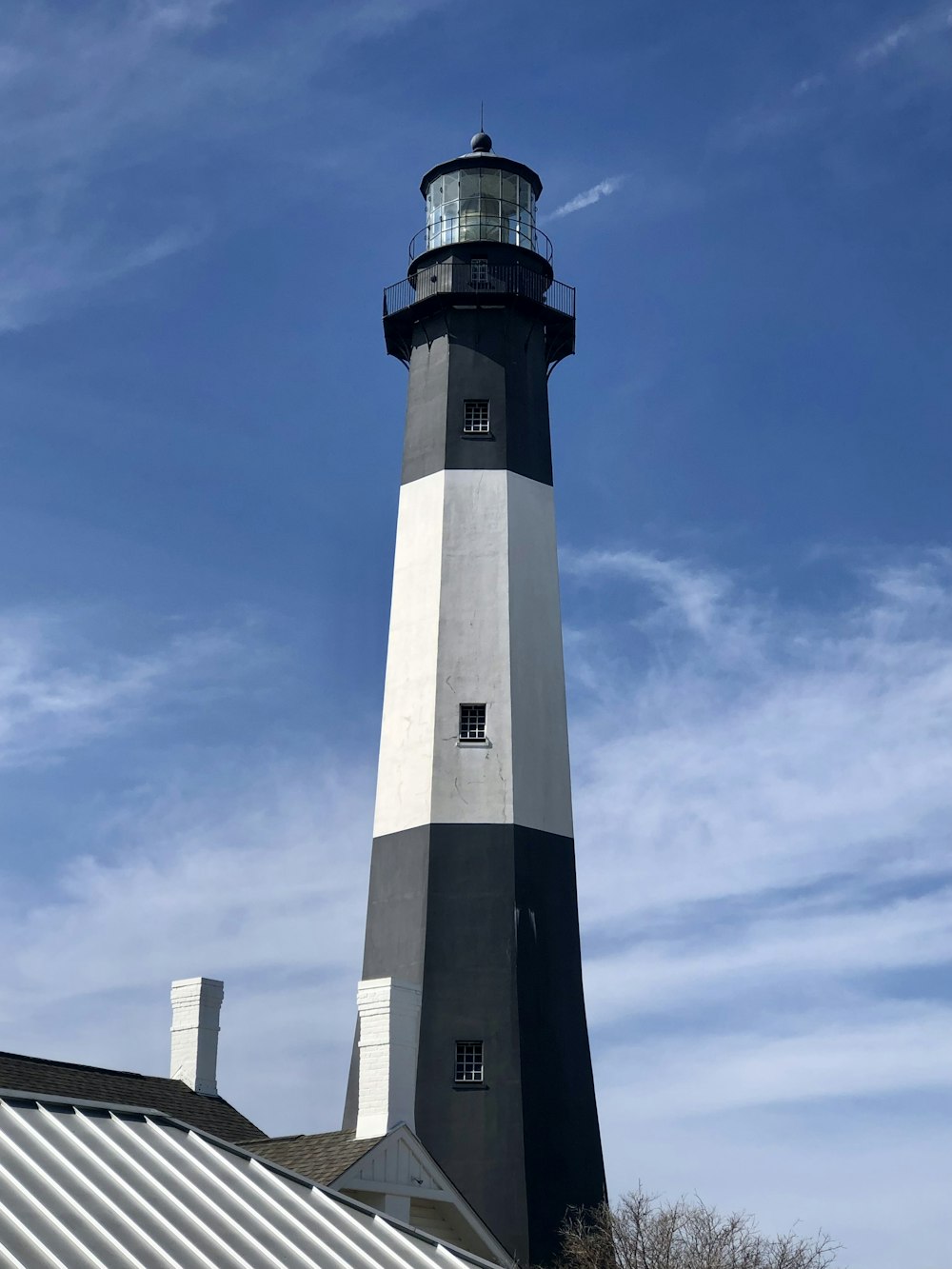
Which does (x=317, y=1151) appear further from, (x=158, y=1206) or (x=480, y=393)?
(x=480, y=393)

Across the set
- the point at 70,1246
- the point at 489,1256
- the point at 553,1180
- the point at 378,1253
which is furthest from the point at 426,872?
the point at 70,1246

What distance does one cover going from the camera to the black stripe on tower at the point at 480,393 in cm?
3278

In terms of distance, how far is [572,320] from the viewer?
3488 centimetres

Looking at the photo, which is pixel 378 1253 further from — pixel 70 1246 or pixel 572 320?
pixel 572 320

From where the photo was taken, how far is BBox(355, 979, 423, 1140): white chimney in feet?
75.2

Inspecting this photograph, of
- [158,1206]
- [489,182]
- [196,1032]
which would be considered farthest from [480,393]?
[158,1206]

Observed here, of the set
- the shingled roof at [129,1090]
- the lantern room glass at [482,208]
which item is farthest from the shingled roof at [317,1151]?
the lantern room glass at [482,208]

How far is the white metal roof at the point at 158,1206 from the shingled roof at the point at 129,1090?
6.48 meters

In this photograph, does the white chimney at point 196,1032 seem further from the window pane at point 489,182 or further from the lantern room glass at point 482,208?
the window pane at point 489,182

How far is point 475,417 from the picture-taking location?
3316 centimetres

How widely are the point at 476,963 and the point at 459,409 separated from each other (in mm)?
10962

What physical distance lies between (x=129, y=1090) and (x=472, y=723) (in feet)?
33.2

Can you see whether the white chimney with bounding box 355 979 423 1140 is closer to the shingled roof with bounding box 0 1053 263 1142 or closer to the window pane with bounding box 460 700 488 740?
the shingled roof with bounding box 0 1053 263 1142

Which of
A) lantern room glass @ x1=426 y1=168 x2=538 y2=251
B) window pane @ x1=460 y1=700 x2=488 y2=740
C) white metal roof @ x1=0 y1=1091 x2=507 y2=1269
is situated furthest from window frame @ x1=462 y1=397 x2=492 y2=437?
white metal roof @ x1=0 y1=1091 x2=507 y2=1269
